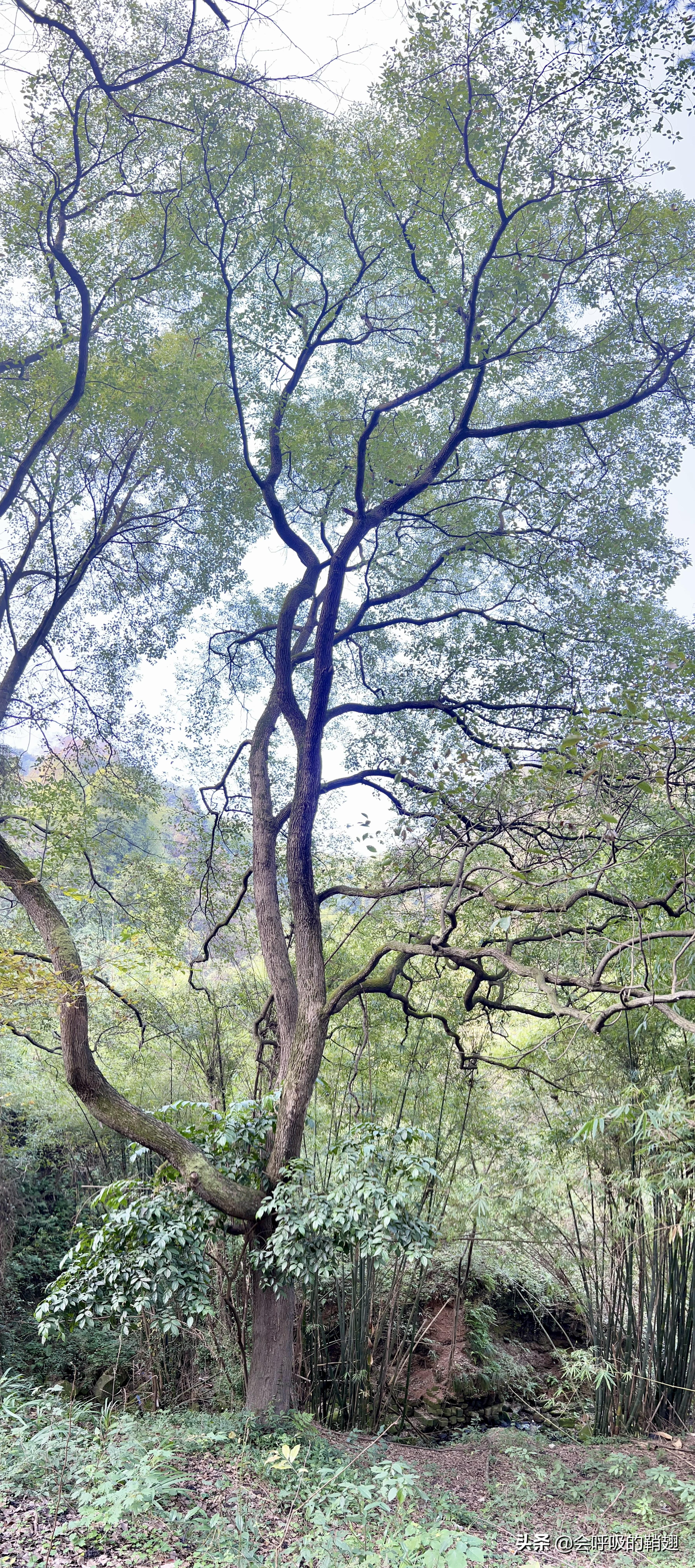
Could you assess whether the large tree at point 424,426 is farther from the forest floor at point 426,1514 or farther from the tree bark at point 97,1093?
the forest floor at point 426,1514

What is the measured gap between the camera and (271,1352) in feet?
15.0

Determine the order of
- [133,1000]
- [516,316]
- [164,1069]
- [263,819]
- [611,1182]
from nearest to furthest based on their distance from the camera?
[516,316]
[611,1182]
[263,819]
[133,1000]
[164,1069]

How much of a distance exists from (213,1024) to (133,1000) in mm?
728

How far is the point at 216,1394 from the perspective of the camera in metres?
5.43

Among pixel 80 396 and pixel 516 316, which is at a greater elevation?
pixel 516 316

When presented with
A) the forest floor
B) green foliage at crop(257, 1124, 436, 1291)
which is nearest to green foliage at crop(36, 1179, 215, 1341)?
green foliage at crop(257, 1124, 436, 1291)

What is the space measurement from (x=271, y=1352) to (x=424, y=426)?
597 centimetres

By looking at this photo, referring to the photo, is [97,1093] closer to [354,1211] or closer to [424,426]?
[354,1211]

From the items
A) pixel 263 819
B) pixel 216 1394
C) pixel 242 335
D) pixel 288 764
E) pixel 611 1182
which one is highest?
pixel 242 335

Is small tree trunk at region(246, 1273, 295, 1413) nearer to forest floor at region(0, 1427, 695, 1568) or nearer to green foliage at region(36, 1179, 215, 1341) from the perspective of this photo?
forest floor at region(0, 1427, 695, 1568)

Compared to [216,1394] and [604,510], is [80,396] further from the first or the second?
[216,1394]

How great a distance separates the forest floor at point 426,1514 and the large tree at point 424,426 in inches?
42.9

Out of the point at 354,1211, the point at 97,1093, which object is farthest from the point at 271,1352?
the point at 97,1093

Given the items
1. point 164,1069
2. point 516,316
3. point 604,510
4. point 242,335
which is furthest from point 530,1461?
point 242,335
